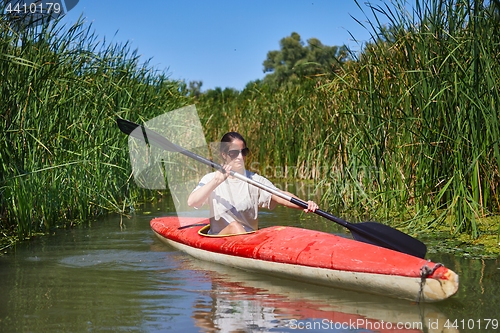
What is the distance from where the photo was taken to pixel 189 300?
443 cm

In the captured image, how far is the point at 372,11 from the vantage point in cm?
654

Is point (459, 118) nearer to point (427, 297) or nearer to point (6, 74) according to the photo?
point (427, 297)

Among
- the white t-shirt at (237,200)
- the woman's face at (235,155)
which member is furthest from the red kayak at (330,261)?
the woman's face at (235,155)

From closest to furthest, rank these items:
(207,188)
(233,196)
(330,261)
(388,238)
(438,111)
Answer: (330,261), (388,238), (207,188), (233,196), (438,111)

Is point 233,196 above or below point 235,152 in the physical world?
below

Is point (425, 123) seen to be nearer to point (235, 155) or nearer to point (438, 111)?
point (438, 111)

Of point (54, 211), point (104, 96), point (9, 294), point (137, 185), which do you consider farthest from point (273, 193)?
point (137, 185)

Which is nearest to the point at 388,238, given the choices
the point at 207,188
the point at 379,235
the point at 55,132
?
the point at 379,235

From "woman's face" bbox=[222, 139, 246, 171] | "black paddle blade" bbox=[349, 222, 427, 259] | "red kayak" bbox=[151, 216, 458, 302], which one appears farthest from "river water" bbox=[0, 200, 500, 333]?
"woman's face" bbox=[222, 139, 246, 171]

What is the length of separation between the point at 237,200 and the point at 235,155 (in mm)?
383

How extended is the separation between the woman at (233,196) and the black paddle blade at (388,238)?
1.53ft

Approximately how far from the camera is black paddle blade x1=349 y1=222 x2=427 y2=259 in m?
4.89

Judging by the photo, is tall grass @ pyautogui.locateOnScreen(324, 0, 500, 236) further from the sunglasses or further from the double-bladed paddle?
the sunglasses

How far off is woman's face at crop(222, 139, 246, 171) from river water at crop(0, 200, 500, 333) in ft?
2.72
